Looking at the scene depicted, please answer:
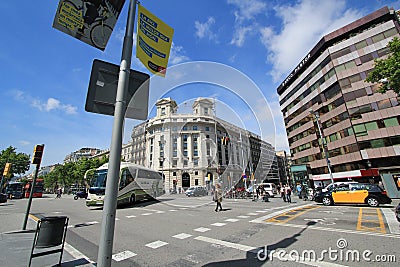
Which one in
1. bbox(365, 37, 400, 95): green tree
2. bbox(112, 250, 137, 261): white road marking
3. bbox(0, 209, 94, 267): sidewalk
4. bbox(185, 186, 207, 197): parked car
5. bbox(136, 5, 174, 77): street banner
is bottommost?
bbox(112, 250, 137, 261): white road marking

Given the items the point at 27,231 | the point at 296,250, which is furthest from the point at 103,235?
the point at 27,231

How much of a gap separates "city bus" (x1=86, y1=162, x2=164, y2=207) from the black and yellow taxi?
13.8 meters

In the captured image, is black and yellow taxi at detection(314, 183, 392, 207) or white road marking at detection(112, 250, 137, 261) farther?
black and yellow taxi at detection(314, 183, 392, 207)

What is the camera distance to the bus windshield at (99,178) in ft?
43.8

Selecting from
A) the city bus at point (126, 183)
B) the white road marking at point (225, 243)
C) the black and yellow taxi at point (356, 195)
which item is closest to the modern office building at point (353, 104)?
the black and yellow taxi at point (356, 195)

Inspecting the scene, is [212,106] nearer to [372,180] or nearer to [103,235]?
[103,235]

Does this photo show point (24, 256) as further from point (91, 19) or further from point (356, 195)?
point (356, 195)

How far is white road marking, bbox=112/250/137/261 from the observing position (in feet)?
13.2

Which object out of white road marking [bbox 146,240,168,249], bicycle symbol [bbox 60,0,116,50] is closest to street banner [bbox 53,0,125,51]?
bicycle symbol [bbox 60,0,116,50]

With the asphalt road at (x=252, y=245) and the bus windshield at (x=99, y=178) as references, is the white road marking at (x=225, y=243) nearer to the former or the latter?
the asphalt road at (x=252, y=245)

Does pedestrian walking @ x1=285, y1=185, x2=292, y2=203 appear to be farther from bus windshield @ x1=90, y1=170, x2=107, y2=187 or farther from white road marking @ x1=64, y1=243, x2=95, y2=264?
white road marking @ x1=64, y1=243, x2=95, y2=264

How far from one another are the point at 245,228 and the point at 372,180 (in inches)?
1181

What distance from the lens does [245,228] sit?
645 centimetres

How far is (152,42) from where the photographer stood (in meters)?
3.09
